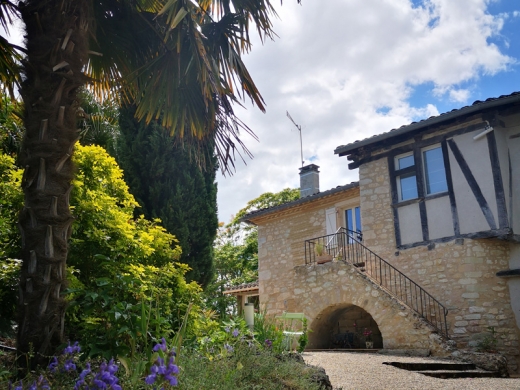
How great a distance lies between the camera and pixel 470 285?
10.1m

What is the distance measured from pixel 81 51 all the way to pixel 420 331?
8002 millimetres

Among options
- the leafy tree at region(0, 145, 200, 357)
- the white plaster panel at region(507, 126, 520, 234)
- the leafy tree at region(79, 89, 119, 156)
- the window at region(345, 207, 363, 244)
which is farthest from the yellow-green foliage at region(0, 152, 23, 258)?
the window at region(345, 207, 363, 244)

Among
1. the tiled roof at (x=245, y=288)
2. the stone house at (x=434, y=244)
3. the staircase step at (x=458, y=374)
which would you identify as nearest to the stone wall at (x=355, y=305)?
the stone house at (x=434, y=244)

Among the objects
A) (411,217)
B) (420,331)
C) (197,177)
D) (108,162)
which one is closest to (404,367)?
(420,331)

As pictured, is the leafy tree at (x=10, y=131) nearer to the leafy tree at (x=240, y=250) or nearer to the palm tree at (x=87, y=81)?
the palm tree at (x=87, y=81)

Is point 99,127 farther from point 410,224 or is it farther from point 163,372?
point 163,372

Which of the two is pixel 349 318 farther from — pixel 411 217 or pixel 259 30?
pixel 259 30

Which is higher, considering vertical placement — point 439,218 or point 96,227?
point 439,218

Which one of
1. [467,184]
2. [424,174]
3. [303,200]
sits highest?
[303,200]

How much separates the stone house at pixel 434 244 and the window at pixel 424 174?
0.07 ft

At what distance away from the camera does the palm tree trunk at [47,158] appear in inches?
134

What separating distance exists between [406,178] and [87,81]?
888 centimetres

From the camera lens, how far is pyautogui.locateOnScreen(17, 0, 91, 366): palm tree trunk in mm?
3395

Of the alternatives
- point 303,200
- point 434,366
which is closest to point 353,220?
point 303,200
